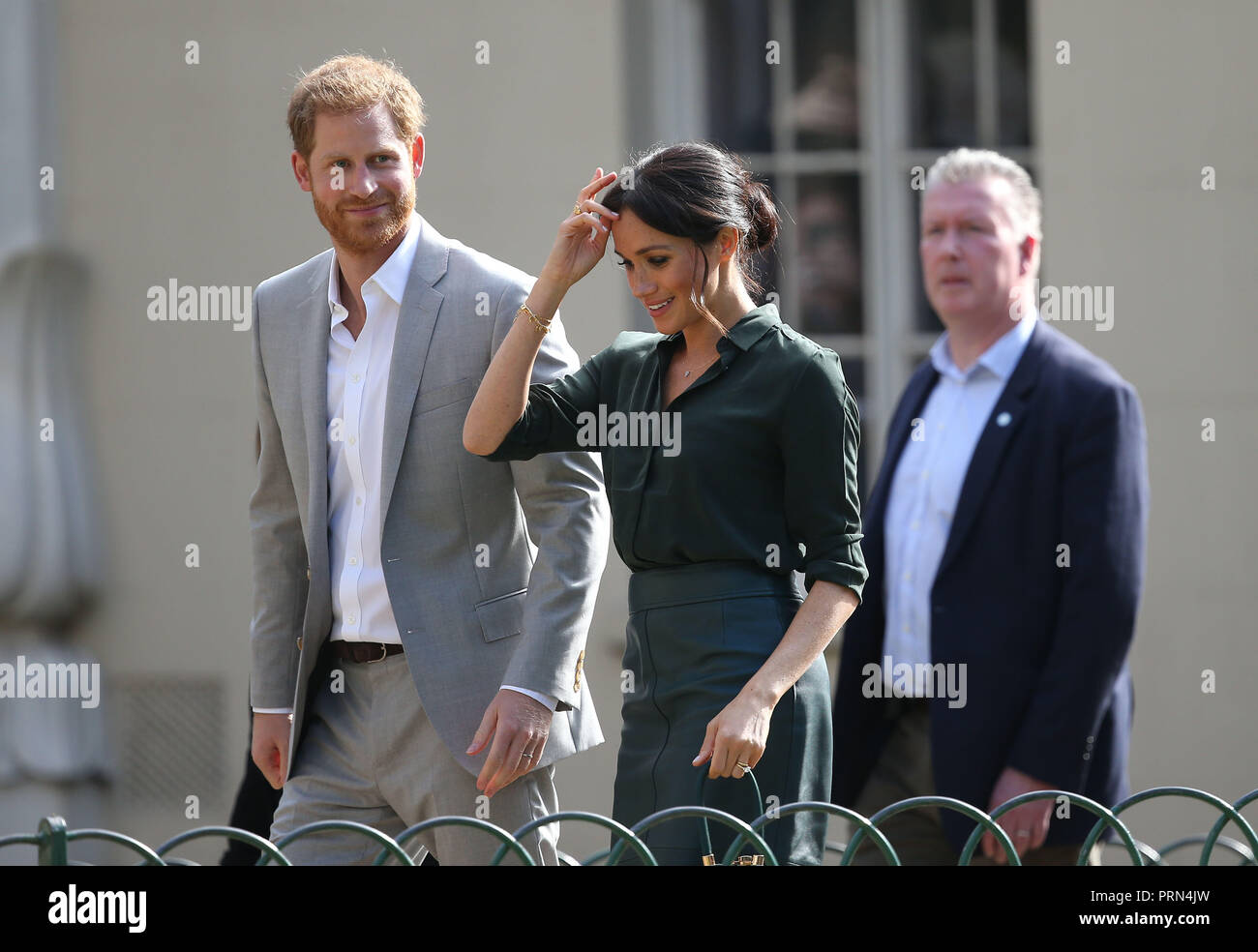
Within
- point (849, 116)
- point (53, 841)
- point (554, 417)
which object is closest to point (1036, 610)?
point (554, 417)

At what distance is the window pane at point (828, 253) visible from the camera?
548cm

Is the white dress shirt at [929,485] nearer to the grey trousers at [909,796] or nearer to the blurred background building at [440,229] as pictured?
the grey trousers at [909,796]

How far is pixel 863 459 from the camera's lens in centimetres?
547

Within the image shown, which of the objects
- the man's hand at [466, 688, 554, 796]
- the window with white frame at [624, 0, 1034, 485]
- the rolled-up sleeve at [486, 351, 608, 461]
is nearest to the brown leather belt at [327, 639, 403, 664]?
the man's hand at [466, 688, 554, 796]

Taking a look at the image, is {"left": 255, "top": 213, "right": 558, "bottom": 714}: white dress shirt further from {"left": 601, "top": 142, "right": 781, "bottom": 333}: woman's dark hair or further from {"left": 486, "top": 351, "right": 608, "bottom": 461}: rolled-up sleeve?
{"left": 601, "top": 142, "right": 781, "bottom": 333}: woman's dark hair

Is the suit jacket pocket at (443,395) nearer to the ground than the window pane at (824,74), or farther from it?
nearer to the ground

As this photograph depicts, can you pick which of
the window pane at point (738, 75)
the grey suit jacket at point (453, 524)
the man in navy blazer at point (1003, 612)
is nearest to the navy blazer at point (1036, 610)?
the man in navy blazer at point (1003, 612)

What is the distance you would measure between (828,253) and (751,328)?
2964 mm

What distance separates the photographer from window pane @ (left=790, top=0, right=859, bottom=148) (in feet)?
17.7

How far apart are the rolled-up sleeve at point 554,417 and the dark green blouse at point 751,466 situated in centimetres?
14

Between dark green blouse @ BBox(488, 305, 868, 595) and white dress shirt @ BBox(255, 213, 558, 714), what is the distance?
477 millimetres

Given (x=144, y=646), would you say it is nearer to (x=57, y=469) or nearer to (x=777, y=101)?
(x=57, y=469)
